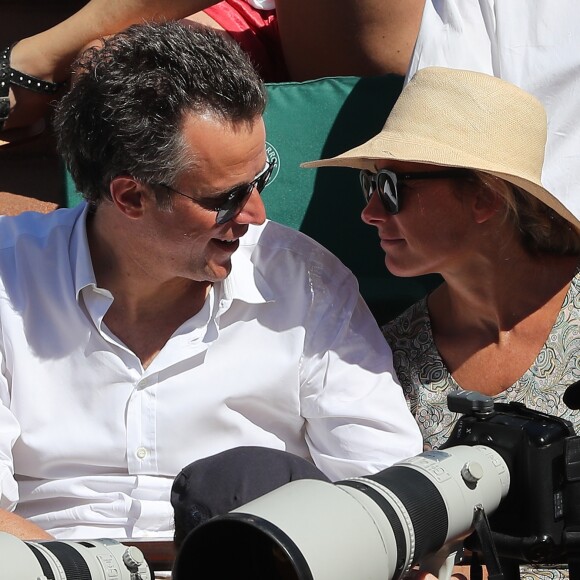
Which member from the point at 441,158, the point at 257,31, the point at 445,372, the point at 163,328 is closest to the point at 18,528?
the point at 163,328

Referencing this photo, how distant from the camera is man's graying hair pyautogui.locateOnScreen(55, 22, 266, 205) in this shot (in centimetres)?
230

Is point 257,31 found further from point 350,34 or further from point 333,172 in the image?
point 333,172

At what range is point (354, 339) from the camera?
96.1 inches

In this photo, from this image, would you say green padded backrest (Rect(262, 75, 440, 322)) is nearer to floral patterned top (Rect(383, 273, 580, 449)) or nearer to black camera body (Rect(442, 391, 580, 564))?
floral patterned top (Rect(383, 273, 580, 449))

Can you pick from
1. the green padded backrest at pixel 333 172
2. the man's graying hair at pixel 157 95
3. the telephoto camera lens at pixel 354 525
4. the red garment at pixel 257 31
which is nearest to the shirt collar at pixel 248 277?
the man's graying hair at pixel 157 95

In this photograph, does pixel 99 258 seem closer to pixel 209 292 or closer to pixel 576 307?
pixel 209 292

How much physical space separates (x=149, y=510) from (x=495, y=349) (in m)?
0.77

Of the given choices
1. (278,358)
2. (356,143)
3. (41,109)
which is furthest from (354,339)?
(41,109)

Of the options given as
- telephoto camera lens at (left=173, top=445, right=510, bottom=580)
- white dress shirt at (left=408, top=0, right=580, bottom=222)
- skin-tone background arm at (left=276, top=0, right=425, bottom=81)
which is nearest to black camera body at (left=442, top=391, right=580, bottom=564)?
telephoto camera lens at (left=173, top=445, right=510, bottom=580)

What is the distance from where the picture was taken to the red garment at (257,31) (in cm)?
339

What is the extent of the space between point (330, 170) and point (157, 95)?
783 mm

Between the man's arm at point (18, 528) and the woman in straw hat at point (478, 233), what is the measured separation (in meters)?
0.83

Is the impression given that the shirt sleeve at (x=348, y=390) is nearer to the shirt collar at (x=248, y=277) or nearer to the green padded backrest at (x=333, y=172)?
the shirt collar at (x=248, y=277)

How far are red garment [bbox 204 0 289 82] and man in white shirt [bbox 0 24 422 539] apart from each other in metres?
0.99
